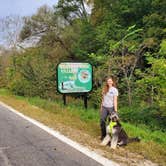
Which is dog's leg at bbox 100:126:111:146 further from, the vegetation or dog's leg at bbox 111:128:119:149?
the vegetation

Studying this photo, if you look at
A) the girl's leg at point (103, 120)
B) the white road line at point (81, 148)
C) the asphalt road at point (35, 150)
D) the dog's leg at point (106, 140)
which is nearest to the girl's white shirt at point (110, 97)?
the girl's leg at point (103, 120)

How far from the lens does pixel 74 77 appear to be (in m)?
14.6

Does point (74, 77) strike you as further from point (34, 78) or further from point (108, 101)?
point (34, 78)

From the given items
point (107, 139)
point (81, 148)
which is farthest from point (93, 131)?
point (81, 148)

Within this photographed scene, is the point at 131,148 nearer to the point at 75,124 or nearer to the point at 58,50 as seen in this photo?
the point at 75,124

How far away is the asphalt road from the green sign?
499 centimetres

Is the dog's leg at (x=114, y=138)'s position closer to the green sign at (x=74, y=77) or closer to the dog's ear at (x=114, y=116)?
the dog's ear at (x=114, y=116)

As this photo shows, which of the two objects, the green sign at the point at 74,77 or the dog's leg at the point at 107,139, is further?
the green sign at the point at 74,77

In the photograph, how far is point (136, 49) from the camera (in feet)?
54.3

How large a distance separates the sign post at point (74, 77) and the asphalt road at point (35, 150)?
4.99 m

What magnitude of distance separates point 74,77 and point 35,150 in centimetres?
782

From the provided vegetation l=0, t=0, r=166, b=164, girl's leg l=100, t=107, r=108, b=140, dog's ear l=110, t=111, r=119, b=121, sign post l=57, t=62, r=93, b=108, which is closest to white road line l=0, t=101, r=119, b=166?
girl's leg l=100, t=107, r=108, b=140

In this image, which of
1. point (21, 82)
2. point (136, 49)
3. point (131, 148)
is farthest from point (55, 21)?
point (131, 148)

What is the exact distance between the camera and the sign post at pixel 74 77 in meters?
14.4
